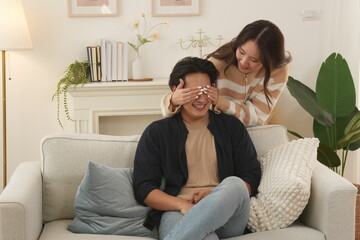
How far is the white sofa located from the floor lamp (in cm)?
124

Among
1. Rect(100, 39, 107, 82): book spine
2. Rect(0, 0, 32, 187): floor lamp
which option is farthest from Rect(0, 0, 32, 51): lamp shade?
Rect(100, 39, 107, 82): book spine

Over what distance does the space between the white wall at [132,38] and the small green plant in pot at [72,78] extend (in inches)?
4.0

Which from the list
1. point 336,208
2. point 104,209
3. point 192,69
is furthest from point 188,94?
point 336,208

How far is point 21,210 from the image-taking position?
236cm

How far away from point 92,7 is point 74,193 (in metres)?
1.84

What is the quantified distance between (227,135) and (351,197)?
598 millimetres

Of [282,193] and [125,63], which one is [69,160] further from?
[125,63]

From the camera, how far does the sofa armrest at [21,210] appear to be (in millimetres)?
2354

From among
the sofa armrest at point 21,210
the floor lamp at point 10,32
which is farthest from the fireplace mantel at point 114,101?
the sofa armrest at point 21,210

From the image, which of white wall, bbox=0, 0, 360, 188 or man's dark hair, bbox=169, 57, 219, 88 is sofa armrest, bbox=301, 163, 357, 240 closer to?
man's dark hair, bbox=169, 57, 219, 88

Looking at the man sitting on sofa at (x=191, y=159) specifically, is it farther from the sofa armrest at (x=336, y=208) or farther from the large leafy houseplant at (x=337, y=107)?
the large leafy houseplant at (x=337, y=107)

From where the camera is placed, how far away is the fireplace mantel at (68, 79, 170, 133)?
410cm

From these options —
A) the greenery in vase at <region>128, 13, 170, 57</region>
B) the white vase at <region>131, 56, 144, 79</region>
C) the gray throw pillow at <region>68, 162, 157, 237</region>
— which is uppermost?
the greenery in vase at <region>128, 13, 170, 57</region>

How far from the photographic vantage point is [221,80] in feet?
10.2
